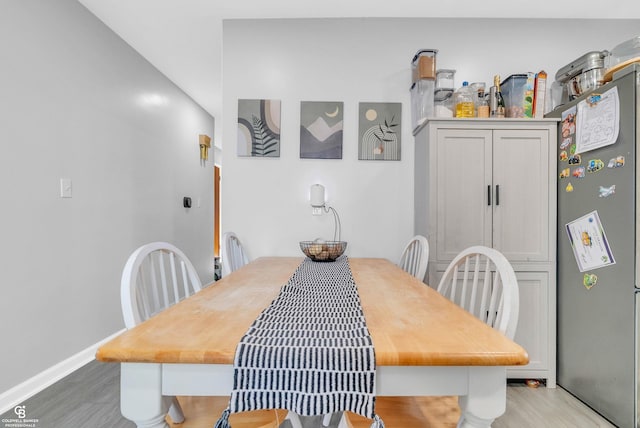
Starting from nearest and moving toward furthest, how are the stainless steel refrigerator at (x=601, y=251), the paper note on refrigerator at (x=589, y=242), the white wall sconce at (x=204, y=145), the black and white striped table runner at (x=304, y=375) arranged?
the black and white striped table runner at (x=304, y=375), the stainless steel refrigerator at (x=601, y=251), the paper note on refrigerator at (x=589, y=242), the white wall sconce at (x=204, y=145)

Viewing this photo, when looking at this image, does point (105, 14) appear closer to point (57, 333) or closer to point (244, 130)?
point (244, 130)

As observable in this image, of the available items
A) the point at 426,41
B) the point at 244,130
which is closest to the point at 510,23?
the point at 426,41

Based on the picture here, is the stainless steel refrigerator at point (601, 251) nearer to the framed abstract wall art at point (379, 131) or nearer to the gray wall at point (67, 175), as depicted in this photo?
the framed abstract wall art at point (379, 131)

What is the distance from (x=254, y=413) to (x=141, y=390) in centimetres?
39

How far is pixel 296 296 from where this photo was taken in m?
1.19

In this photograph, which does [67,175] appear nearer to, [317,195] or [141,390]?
[317,195]

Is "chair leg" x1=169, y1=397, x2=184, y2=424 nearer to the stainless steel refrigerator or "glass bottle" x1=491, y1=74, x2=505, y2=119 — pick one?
the stainless steel refrigerator

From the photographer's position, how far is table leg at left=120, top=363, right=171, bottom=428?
72cm

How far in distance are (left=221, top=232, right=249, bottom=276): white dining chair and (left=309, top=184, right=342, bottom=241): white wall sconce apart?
0.62 m

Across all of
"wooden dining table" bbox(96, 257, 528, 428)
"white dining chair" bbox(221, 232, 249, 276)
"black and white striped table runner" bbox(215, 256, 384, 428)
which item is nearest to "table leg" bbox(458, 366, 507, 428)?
"wooden dining table" bbox(96, 257, 528, 428)

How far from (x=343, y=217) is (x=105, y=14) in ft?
7.74

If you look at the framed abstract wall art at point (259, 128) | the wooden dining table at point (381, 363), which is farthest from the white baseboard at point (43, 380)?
the framed abstract wall art at point (259, 128)

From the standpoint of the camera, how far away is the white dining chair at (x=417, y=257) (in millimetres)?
1737

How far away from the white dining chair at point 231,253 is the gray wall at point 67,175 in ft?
3.66
